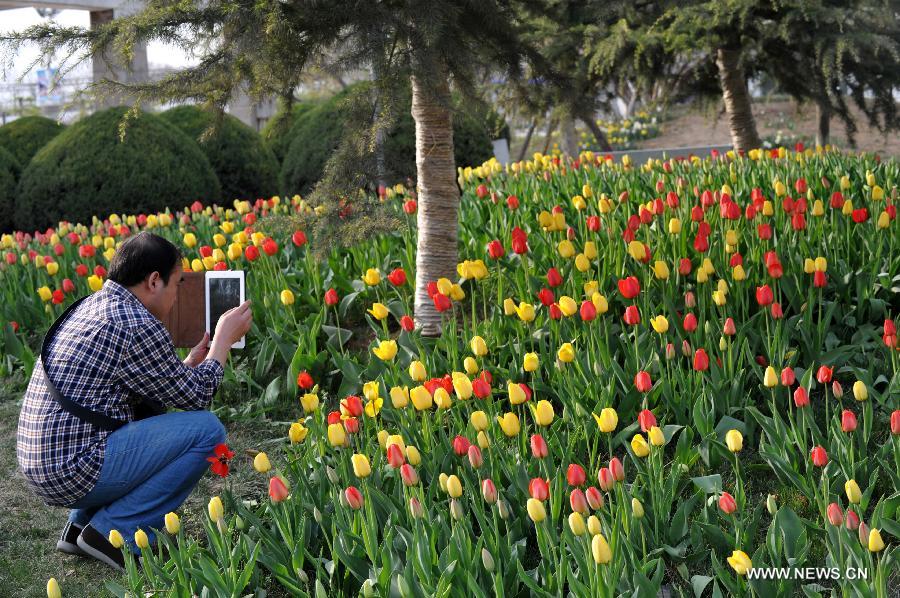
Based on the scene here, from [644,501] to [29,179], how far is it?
885 cm

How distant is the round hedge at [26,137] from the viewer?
38.7ft

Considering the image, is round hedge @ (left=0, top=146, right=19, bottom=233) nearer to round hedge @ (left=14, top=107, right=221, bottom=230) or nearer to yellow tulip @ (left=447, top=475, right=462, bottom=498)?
round hedge @ (left=14, top=107, right=221, bottom=230)

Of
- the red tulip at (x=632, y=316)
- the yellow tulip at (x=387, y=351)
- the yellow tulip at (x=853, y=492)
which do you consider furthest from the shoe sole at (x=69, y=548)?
the yellow tulip at (x=853, y=492)

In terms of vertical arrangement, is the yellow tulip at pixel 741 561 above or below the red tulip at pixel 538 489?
below

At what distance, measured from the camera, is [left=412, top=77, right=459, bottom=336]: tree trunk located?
484 centimetres

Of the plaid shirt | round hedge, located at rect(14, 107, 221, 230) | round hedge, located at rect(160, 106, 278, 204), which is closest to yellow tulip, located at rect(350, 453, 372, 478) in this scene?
the plaid shirt

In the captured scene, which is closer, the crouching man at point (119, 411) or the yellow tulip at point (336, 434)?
the yellow tulip at point (336, 434)

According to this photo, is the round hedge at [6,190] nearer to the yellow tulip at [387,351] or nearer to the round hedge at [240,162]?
the round hedge at [240,162]

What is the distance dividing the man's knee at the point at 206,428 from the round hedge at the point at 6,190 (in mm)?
8388

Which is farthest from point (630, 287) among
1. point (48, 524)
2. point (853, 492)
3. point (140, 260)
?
point (48, 524)

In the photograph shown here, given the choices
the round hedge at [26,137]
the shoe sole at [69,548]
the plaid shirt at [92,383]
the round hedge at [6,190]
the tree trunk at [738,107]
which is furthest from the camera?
the round hedge at [26,137]

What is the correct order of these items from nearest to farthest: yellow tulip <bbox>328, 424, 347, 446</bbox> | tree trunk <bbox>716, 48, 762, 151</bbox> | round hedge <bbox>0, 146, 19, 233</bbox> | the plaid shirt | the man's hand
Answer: yellow tulip <bbox>328, 424, 347, 446</bbox>, the plaid shirt, the man's hand, tree trunk <bbox>716, 48, 762, 151</bbox>, round hedge <bbox>0, 146, 19, 233</bbox>

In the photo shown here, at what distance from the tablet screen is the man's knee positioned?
0.44 m

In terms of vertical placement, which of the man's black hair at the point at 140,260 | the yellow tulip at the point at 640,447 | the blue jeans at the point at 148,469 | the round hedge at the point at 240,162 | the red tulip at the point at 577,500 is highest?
the round hedge at the point at 240,162
